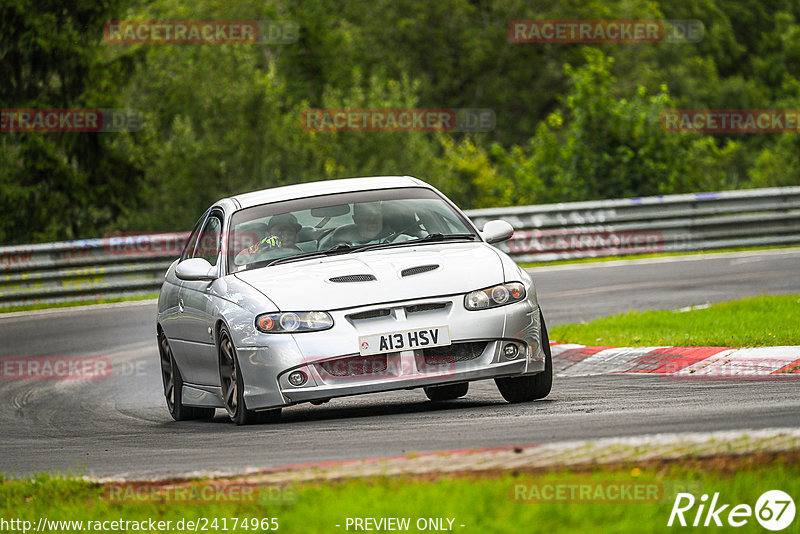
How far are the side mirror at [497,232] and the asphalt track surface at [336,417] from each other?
1066 mm

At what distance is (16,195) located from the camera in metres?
29.6

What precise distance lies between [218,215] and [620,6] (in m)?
54.5

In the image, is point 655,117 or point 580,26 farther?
point 580,26

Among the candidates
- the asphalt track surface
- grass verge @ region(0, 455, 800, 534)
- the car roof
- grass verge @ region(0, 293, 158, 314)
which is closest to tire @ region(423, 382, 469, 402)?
the asphalt track surface

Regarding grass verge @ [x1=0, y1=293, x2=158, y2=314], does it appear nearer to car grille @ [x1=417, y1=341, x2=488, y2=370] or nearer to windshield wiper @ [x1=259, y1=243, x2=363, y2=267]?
windshield wiper @ [x1=259, y1=243, x2=363, y2=267]

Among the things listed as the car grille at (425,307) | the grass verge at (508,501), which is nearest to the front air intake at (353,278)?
the car grille at (425,307)

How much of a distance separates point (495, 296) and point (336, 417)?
1.29m

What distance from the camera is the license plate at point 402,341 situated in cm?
807

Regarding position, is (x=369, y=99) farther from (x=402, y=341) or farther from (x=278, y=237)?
(x=402, y=341)

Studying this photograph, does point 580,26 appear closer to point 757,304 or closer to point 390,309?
point 757,304

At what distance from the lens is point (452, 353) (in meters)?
8.25

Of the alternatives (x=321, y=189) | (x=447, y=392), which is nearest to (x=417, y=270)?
(x=321, y=189)

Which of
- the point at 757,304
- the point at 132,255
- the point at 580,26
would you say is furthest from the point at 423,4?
the point at 757,304

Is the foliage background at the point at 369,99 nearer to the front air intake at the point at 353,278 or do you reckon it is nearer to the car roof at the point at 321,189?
the car roof at the point at 321,189
